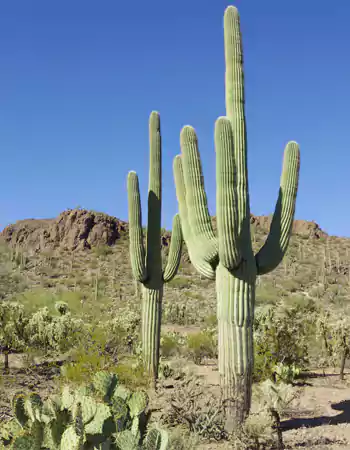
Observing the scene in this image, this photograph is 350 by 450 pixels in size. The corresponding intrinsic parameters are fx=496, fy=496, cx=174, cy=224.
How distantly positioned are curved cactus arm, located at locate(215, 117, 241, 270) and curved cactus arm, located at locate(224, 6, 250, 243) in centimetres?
11

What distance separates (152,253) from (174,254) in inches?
22.2

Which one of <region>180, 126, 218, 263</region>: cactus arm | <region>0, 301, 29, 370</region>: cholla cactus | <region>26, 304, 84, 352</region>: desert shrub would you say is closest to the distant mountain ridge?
<region>26, 304, 84, 352</region>: desert shrub

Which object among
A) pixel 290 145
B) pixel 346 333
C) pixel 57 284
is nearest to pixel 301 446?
pixel 290 145

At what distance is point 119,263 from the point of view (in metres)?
46.6

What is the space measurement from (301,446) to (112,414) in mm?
3479

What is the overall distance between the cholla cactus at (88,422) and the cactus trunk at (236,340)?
252 cm

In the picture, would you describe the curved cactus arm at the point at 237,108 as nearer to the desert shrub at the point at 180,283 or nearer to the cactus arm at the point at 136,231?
the cactus arm at the point at 136,231

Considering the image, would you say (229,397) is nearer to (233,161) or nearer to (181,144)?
(233,161)

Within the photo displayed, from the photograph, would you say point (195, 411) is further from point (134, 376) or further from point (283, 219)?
point (283, 219)

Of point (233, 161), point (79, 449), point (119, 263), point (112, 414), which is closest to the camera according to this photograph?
point (79, 449)

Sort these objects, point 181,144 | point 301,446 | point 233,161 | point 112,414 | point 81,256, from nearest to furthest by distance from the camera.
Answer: point 112,414 → point 301,446 → point 233,161 → point 181,144 → point 81,256

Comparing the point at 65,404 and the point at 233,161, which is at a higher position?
the point at 233,161

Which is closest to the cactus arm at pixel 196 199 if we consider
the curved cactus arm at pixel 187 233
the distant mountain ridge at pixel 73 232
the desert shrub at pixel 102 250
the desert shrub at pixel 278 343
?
the curved cactus arm at pixel 187 233

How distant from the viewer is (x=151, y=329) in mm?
10305
